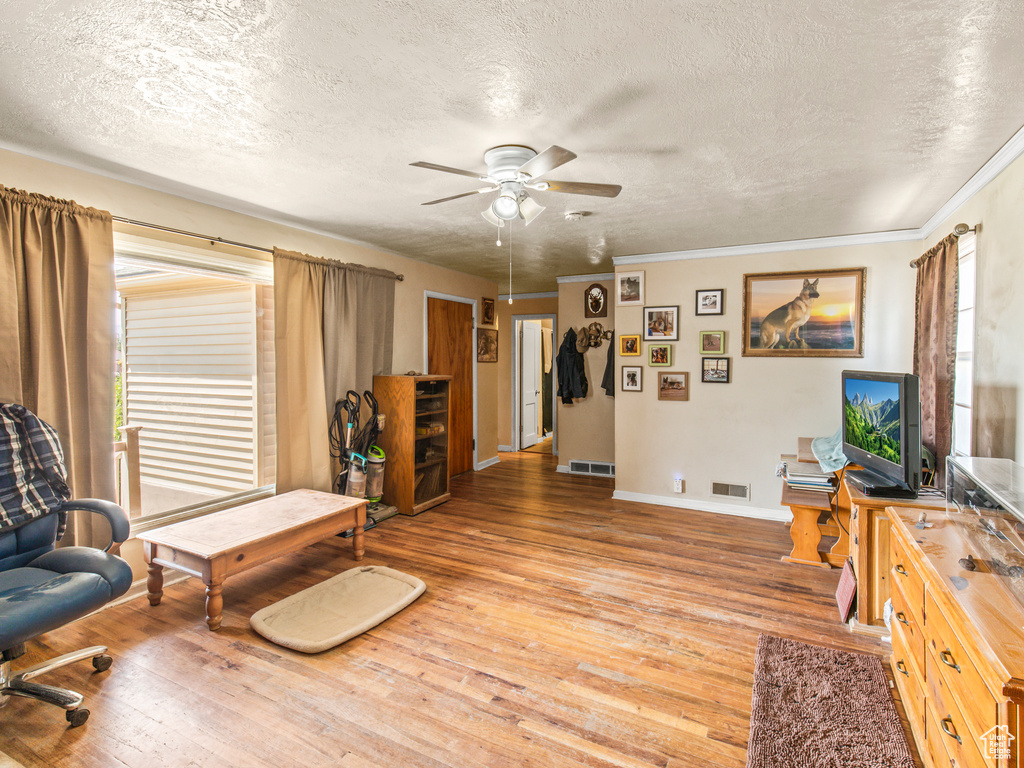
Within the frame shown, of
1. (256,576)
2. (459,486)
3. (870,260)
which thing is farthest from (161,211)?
(870,260)

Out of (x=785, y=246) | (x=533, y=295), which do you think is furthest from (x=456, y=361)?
(x=785, y=246)

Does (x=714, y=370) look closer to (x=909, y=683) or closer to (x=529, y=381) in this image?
(x=909, y=683)

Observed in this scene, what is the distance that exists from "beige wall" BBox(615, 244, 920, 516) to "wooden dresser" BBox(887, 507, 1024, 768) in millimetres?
2375

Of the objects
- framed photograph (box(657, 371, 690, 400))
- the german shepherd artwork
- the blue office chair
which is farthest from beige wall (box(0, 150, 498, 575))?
the german shepherd artwork

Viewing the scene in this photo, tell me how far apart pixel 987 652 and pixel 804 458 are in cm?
287

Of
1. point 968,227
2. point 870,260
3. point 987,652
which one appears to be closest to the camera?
point 987,652

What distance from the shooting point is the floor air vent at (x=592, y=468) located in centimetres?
611

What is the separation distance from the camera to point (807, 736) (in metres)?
1.86

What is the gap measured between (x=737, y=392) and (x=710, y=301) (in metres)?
0.89

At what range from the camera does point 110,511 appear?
230 centimetres

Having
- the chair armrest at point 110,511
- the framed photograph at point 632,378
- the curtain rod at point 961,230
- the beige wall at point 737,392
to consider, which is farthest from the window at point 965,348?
the chair armrest at point 110,511

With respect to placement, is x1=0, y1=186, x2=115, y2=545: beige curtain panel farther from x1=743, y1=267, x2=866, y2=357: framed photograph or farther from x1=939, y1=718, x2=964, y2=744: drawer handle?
x1=743, y1=267, x2=866, y2=357: framed photograph

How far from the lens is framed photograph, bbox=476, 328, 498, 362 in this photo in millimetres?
6475

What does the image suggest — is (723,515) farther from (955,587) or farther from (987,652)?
→ (987,652)
